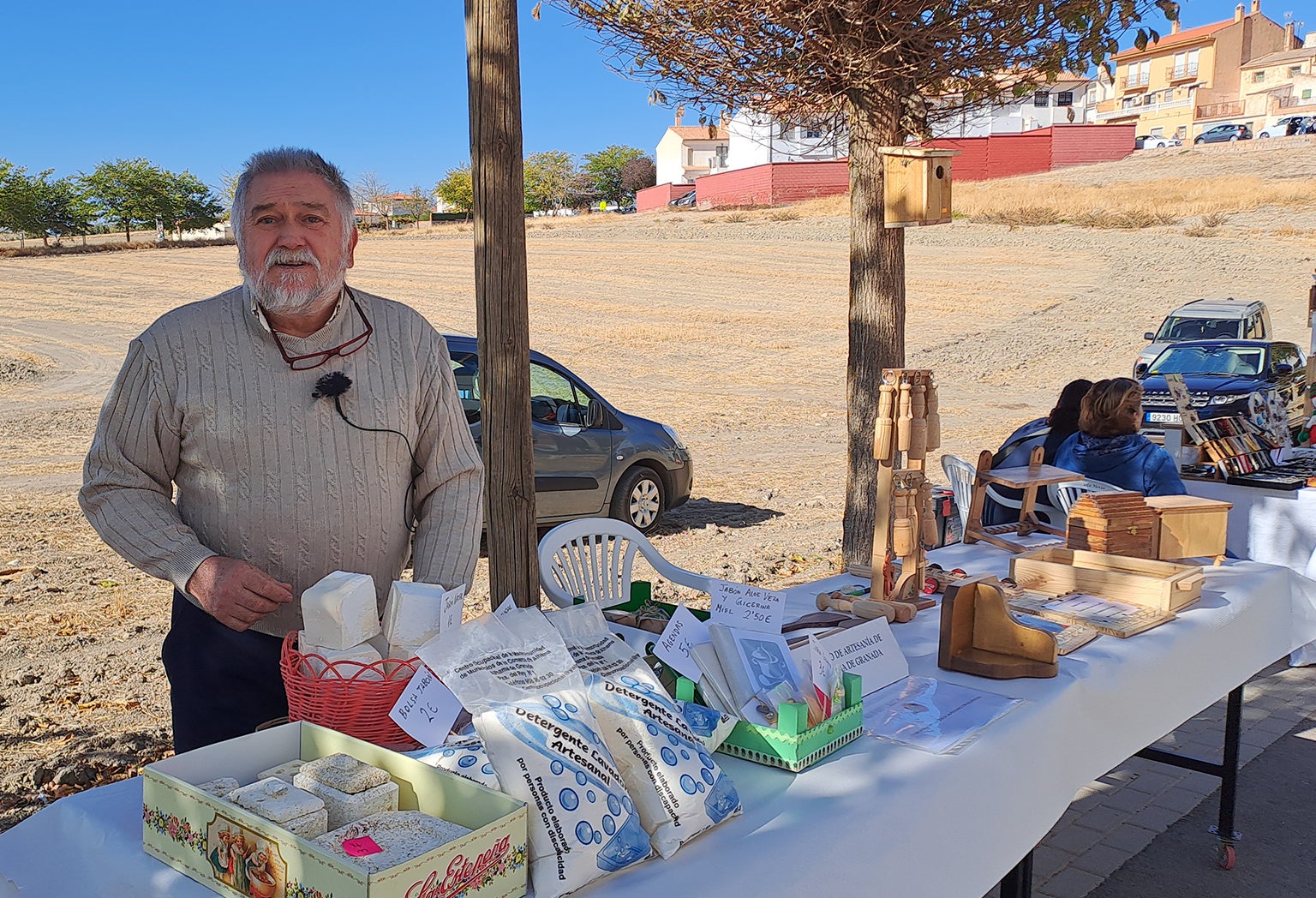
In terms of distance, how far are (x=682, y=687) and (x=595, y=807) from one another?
0.52 metres

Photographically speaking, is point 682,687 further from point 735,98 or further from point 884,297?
point 884,297

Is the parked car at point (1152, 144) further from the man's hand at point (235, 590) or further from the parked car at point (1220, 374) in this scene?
the man's hand at point (235, 590)

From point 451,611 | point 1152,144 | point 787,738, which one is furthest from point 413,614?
point 1152,144

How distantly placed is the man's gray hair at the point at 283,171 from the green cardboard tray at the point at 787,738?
1.35 metres

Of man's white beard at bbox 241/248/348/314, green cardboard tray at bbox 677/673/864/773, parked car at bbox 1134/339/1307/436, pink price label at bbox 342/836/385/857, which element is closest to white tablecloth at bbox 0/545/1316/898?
green cardboard tray at bbox 677/673/864/773

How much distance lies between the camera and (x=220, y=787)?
1.65 metres

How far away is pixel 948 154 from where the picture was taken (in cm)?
416

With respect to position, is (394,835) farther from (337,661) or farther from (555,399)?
(555,399)

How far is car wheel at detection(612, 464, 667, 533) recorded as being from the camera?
29.1ft

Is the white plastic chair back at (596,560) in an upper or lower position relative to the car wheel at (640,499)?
upper

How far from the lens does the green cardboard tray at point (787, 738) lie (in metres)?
2.03

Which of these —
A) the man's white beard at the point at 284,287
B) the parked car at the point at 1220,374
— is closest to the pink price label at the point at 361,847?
the man's white beard at the point at 284,287

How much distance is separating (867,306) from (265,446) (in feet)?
10.8

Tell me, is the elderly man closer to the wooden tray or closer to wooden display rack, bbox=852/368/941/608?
wooden display rack, bbox=852/368/941/608
